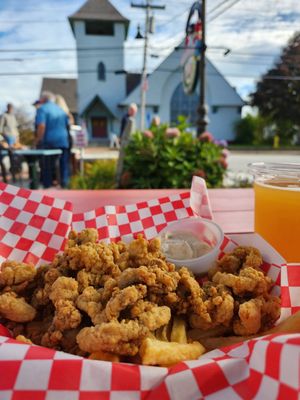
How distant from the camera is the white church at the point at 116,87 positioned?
97.6 ft

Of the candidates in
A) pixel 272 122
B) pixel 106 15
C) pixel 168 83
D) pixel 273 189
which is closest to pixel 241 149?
pixel 272 122

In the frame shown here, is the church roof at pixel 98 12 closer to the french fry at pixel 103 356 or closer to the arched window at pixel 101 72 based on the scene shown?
the arched window at pixel 101 72

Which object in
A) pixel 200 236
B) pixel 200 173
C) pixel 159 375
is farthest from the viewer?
pixel 200 173

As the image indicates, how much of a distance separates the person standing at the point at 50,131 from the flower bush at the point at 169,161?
1782 millimetres

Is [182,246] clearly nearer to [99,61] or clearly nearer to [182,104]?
[182,104]

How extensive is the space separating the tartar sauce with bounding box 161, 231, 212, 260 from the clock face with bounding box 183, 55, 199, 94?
5.75 m

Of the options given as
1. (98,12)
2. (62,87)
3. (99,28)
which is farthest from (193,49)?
(62,87)

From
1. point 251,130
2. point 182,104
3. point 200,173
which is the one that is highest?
point 182,104

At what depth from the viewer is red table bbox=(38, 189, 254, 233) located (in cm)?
158

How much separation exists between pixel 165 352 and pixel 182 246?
1.37 feet

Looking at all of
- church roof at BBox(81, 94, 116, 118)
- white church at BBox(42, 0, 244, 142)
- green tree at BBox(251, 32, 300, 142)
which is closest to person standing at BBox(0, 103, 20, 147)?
green tree at BBox(251, 32, 300, 142)

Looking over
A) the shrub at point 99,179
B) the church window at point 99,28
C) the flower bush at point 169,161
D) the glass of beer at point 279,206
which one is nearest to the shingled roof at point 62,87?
the church window at point 99,28

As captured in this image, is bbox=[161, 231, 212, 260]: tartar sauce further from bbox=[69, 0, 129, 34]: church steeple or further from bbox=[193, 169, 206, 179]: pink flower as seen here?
bbox=[69, 0, 129, 34]: church steeple

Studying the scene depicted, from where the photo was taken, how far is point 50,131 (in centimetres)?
648
